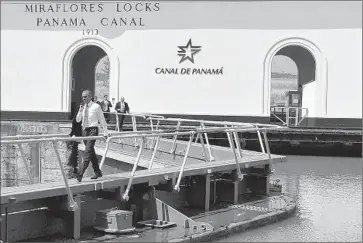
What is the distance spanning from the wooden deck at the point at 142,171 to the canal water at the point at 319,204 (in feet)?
3.98

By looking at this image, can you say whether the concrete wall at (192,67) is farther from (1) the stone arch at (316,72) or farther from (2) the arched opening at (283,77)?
(2) the arched opening at (283,77)

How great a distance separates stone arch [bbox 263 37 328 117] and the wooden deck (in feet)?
24.9

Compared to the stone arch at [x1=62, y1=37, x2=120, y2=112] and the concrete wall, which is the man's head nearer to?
the concrete wall

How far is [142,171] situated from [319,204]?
3.67 m

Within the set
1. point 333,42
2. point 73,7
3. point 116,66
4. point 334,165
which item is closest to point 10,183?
point 116,66

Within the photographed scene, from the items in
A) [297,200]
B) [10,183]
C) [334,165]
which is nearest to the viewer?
[297,200]

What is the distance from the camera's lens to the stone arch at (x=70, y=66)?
79.8ft

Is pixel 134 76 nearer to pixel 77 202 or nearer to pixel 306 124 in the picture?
pixel 306 124

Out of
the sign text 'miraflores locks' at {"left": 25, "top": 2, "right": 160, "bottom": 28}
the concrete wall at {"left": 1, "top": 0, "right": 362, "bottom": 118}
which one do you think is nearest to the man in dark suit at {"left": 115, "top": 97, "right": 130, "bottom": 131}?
the concrete wall at {"left": 1, "top": 0, "right": 362, "bottom": 118}

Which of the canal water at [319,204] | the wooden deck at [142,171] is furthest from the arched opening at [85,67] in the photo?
the canal water at [319,204]

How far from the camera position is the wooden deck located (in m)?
7.60

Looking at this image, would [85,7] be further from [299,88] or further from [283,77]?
[283,77]

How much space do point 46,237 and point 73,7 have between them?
18126mm

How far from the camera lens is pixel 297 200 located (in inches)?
462
